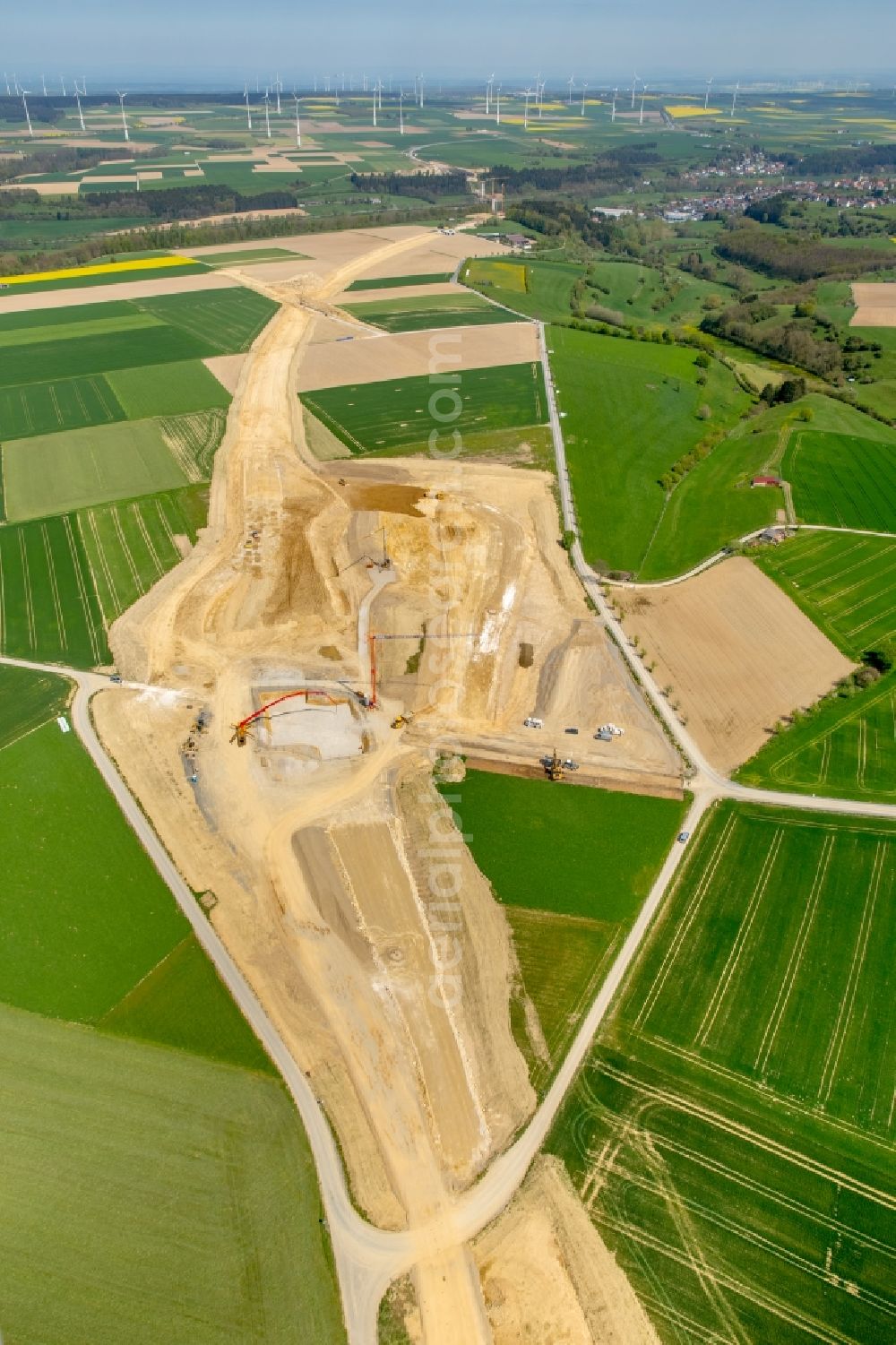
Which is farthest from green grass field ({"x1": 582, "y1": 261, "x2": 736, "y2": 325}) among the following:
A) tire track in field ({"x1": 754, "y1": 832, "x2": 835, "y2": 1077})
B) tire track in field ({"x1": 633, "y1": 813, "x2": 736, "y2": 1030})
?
tire track in field ({"x1": 754, "y1": 832, "x2": 835, "y2": 1077})

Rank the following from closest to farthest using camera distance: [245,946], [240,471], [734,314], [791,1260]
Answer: [791,1260] → [245,946] → [240,471] → [734,314]

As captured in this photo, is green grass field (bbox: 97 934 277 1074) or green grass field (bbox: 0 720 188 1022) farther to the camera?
green grass field (bbox: 0 720 188 1022)

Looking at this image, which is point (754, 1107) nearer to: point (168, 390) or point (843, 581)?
point (843, 581)

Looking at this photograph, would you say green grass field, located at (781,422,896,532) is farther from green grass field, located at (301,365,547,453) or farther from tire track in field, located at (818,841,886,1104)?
tire track in field, located at (818,841,886,1104)

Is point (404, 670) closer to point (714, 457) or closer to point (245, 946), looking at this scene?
point (245, 946)

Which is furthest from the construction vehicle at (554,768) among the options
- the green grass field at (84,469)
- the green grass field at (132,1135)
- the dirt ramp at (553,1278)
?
the green grass field at (84,469)

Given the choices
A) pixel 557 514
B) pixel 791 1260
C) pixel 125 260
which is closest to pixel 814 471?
pixel 557 514

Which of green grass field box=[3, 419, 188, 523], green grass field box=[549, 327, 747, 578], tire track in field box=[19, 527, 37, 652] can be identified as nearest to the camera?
tire track in field box=[19, 527, 37, 652]

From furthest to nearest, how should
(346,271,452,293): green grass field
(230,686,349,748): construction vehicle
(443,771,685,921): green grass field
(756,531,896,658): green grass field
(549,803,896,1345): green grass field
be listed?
(346,271,452,293): green grass field, (756,531,896,658): green grass field, (230,686,349,748): construction vehicle, (443,771,685,921): green grass field, (549,803,896,1345): green grass field
